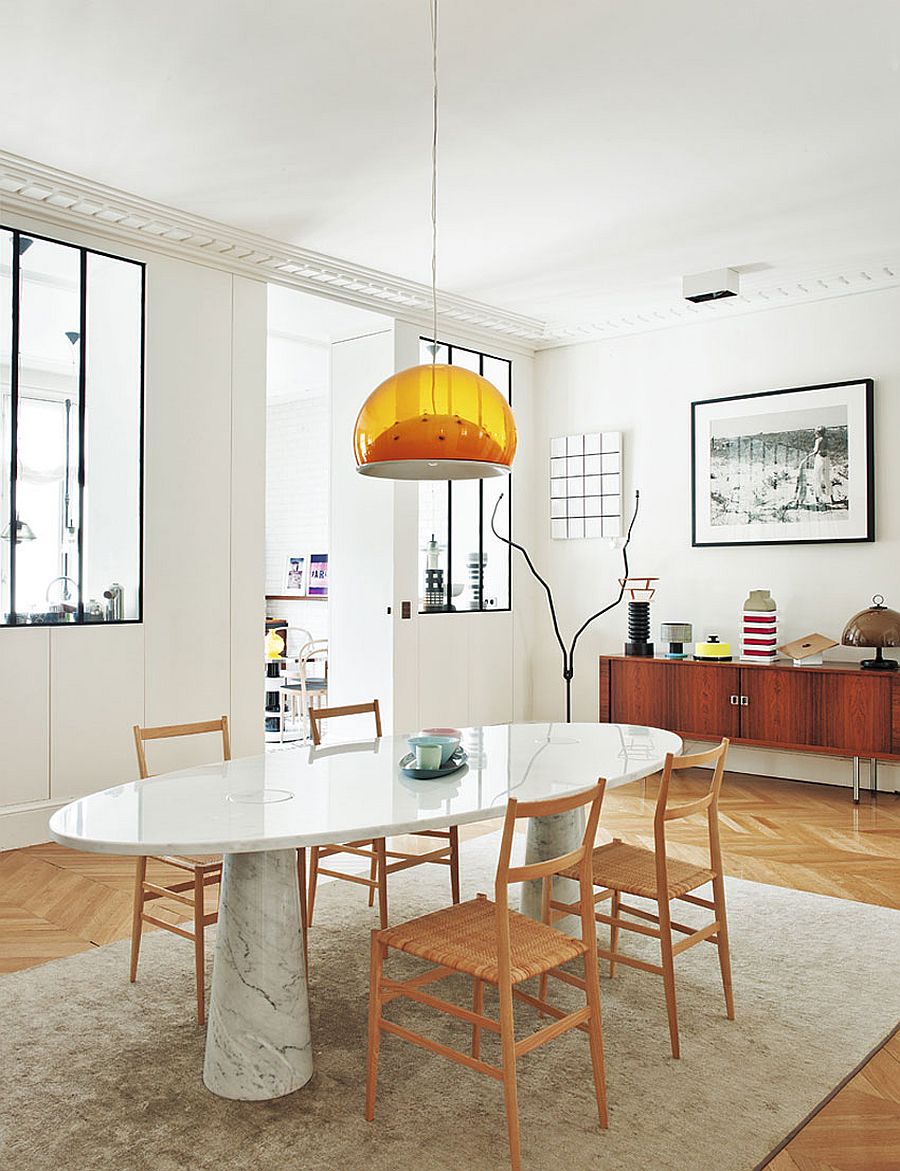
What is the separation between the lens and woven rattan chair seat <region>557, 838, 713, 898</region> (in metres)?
2.85

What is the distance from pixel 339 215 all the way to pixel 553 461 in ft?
9.82

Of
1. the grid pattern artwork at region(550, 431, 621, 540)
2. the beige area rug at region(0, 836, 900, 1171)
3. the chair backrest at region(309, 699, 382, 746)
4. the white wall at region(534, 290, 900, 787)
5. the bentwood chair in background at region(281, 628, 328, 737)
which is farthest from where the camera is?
the bentwood chair in background at region(281, 628, 328, 737)

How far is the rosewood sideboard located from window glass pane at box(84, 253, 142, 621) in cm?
310

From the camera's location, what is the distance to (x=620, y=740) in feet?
11.7

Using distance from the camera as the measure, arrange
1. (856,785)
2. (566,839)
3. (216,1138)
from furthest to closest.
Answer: (856,785) < (566,839) < (216,1138)

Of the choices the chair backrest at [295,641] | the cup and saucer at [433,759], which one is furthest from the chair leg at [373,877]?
the chair backrest at [295,641]

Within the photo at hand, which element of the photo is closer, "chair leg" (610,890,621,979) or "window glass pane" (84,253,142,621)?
"chair leg" (610,890,621,979)

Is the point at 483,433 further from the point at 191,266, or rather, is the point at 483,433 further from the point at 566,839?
the point at 191,266

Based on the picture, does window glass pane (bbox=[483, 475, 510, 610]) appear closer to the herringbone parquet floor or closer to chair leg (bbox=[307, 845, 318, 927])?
the herringbone parquet floor

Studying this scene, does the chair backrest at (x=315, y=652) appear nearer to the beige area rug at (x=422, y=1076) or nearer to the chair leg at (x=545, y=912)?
the beige area rug at (x=422, y=1076)

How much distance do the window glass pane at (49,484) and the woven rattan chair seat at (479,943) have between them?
3.08 m

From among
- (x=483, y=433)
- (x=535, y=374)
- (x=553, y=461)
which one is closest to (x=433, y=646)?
(x=553, y=461)

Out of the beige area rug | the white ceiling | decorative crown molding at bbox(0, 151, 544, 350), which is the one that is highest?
the white ceiling

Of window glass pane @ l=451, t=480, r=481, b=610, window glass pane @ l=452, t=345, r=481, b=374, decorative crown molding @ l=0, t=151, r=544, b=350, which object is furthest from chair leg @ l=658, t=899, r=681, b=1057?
window glass pane @ l=452, t=345, r=481, b=374
